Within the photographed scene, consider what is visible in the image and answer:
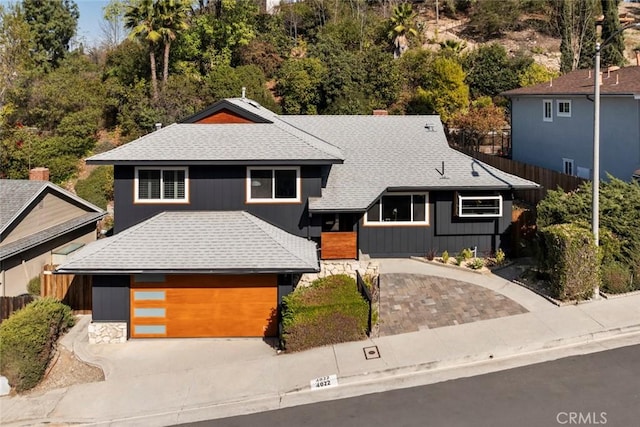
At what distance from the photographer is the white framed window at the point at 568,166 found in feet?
88.7

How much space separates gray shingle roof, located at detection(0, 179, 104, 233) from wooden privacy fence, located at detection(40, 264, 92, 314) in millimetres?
2706

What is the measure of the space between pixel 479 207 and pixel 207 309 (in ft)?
35.2

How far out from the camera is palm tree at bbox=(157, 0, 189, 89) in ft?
119

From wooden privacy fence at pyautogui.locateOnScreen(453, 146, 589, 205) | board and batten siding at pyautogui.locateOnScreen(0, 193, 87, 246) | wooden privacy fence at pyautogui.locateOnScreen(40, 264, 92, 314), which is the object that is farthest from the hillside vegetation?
wooden privacy fence at pyautogui.locateOnScreen(40, 264, 92, 314)

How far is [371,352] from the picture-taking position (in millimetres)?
12445

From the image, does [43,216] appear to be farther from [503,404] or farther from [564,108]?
[564,108]

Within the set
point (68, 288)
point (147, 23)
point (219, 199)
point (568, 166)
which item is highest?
point (147, 23)

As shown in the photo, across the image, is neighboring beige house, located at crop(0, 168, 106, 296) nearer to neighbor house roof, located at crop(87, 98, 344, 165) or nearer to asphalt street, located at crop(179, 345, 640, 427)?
neighbor house roof, located at crop(87, 98, 344, 165)

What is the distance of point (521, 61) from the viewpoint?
43.3m

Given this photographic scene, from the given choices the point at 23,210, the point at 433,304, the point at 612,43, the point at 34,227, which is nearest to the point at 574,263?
the point at 433,304

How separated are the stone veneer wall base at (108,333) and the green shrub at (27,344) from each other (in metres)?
1.02

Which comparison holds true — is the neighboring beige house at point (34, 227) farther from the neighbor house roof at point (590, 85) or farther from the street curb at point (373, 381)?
the neighbor house roof at point (590, 85)

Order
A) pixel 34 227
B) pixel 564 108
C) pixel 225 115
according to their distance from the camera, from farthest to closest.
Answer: pixel 564 108
pixel 225 115
pixel 34 227

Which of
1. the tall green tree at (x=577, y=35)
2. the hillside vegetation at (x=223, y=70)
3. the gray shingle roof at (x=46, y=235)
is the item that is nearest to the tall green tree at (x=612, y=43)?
the hillside vegetation at (x=223, y=70)
